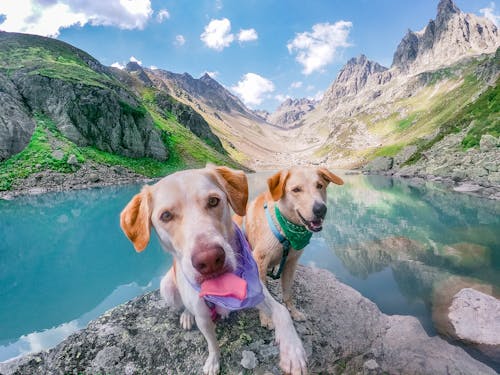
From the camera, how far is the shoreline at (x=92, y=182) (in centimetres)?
3688

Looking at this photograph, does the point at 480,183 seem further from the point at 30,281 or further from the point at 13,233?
the point at 13,233

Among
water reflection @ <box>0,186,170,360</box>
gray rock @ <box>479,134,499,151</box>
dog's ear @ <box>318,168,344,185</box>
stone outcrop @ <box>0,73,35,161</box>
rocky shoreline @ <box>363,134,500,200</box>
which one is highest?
gray rock @ <box>479,134,499,151</box>

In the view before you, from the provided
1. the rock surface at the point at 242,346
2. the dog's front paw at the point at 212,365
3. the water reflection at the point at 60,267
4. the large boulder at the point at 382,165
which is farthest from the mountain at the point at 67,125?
the large boulder at the point at 382,165

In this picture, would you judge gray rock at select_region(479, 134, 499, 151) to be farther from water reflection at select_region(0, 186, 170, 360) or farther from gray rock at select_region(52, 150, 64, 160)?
gray rock at select_region(52, 150, 64, 160)

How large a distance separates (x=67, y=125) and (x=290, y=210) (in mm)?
80048

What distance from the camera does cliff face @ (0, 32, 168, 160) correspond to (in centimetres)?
6329

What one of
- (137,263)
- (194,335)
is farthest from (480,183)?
(194,335)

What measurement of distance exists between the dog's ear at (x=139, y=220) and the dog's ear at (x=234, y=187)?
93 centimetres

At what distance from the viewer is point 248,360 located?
451 cm

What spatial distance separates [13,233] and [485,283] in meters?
31.7

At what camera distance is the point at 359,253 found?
16.6 metres

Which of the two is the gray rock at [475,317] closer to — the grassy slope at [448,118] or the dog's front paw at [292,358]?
the dog's front paw at [292,358]

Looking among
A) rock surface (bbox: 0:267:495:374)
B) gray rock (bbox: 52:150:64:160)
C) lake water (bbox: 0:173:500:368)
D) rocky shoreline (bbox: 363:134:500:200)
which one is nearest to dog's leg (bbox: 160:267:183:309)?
rock surface (bbox: 0:267:495:374)

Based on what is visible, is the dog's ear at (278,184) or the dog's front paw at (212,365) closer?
the dog's front paw at (212,365)
